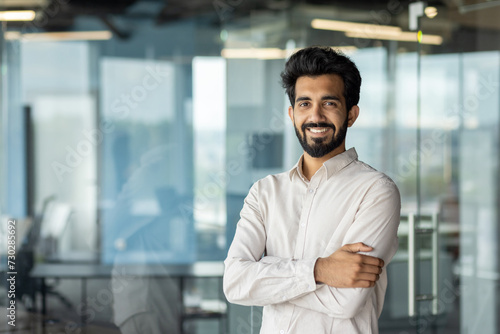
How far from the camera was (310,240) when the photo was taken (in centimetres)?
166

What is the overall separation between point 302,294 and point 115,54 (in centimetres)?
311

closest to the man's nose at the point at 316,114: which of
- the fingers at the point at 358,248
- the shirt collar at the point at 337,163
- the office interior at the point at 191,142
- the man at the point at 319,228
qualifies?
the man at the point at 319,228

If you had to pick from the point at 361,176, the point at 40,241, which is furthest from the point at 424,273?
the point at 40,241

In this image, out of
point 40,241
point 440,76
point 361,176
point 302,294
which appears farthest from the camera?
point 40,241

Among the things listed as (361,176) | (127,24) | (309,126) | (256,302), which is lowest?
(256,302)

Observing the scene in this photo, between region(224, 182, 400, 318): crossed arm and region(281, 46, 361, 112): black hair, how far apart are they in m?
0.29

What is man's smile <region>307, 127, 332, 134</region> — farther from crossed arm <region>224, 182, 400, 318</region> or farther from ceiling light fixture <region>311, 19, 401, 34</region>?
ceiling light fixture <region>311, 19, 401, 34</region>

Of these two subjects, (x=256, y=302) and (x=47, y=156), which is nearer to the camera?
(x=256, y=302)

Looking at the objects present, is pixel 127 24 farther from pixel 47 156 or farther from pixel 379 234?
pixel 379 234

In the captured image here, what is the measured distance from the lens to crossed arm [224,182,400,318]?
1510 mm

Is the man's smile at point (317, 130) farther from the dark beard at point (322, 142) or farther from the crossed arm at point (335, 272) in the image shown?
the crossed arm at point (335, 272)

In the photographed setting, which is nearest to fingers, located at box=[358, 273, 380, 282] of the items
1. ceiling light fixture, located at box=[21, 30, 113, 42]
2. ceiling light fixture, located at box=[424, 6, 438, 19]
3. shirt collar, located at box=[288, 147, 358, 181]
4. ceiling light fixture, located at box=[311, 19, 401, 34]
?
shirt collar, located at box=[288, 147, 358, 181]

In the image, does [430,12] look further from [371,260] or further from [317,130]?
[371,260]

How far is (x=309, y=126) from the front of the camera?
165 cm
